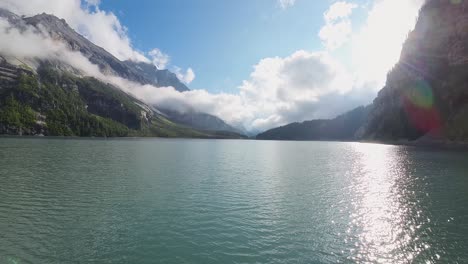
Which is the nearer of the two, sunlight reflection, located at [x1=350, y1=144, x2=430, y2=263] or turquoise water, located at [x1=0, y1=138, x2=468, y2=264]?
turquoise water, located at [x1=0, y1=138, x2=468, y2=264]

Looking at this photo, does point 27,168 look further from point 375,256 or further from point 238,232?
point 375,256

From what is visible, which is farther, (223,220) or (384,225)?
(223,220)

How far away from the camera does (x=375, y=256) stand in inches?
1088

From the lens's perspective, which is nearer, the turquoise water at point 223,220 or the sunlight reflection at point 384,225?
the turquoise water at point 223,220

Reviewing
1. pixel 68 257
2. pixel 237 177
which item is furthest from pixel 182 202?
pixel 237 177

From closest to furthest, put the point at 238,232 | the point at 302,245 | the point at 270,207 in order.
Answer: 1. the point at 302,245
2. the point at 238,232
3. the point at 270,207

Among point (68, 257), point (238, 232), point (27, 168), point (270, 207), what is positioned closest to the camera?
point (68, 257)

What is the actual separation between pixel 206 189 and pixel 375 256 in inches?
1329

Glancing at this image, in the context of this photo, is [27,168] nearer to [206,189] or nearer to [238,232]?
[206,189]

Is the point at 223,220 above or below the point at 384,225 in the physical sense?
above

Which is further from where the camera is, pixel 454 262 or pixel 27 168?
pixel 27 168

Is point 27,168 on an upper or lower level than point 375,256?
upper

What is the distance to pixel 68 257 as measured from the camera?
25250 millimetres

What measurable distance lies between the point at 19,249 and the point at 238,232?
21399 millimetres
